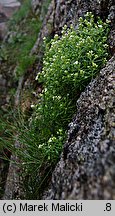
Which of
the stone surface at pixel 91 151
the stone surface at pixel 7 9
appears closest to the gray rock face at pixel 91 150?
the stone surface at pixel 91 151

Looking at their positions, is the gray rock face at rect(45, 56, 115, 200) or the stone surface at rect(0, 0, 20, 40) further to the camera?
the stone surface at rect(0, 0, 20, 40)

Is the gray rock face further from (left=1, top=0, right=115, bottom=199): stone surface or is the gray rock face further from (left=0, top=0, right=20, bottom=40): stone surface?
(left=0, top=0, right=20, bottom=40): stone surface

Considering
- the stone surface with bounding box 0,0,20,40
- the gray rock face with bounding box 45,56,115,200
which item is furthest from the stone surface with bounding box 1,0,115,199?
the stone surface with bounding box 0,0,20,40

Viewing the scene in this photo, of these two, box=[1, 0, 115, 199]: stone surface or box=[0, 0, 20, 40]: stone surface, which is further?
box=[0, 0, 20, 40]: stone surface

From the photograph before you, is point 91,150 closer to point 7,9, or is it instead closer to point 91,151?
point 91,151

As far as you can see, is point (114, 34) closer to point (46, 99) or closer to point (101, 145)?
point (46, 99)

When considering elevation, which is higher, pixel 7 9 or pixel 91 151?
pixel 7 9

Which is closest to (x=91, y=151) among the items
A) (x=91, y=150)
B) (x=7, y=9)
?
(x=91, y=150)

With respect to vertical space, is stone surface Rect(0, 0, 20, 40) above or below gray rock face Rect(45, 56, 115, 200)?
above

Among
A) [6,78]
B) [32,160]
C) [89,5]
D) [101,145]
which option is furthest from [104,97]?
[6,78]
